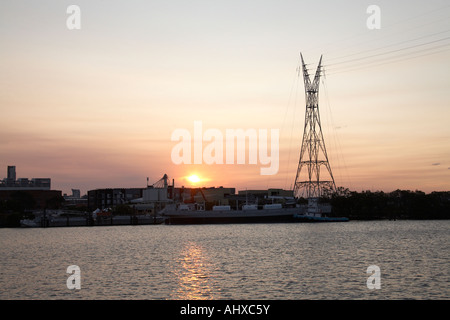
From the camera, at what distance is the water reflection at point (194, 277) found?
34812mm

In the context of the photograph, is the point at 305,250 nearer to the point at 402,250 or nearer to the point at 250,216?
the point at 402,250

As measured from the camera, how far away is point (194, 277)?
142 ft

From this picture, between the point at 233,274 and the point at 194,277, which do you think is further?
the point at 233,274

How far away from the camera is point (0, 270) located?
51.1 m

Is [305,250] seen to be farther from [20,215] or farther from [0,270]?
[20,215]

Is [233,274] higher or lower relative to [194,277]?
higher

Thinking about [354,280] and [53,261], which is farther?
[53,261]

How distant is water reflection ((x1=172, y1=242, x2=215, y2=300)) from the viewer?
34.8 m
